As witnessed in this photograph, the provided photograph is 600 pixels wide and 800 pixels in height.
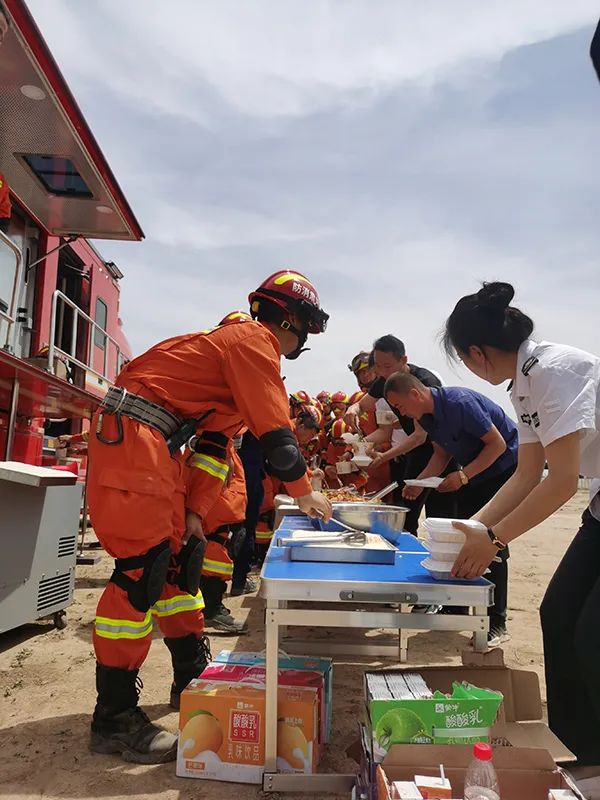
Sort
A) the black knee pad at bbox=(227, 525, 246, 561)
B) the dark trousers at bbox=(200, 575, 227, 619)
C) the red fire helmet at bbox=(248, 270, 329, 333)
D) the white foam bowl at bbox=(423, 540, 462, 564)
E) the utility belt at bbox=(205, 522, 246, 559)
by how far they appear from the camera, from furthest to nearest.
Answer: the black knee pad at bbox=(227, 525, 246, 561)
the utility belt at bbox=(205, 522, 246, 559)
the dark trousers at bbox=(200, 575, 227, 619)
the red fire helmet at bbox=(248, 270, 329, 333)
the white foam bowl at bbox=(423, 540, 462, 564)

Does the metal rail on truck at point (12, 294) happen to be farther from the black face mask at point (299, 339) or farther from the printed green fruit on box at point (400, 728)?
the printed green fruit on box at point (400, 728)

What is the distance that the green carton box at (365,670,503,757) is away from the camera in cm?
176

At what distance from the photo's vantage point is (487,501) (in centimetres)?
428

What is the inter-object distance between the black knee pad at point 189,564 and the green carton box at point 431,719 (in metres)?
1.09

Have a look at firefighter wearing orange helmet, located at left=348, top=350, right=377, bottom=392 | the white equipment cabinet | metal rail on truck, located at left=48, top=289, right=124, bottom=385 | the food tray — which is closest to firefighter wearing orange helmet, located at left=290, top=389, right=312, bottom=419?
firefighter wearing orange helmet, located at left=348, top=350, right=377, bottom=392

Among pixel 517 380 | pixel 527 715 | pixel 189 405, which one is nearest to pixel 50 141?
pixel 189 405

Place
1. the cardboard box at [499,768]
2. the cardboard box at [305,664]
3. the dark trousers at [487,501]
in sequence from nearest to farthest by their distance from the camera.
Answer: the cardboard box at [499,768] < the cardboard box at [305,664] < the dark trousers at [487,501]

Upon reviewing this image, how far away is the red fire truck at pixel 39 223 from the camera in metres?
3.80

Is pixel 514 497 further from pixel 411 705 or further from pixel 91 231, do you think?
pixel 91 231

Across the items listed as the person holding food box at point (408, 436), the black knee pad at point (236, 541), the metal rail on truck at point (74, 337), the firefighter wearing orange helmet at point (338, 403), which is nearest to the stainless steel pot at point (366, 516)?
the person holding food box at point (408, 436)

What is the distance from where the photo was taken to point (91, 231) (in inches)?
238

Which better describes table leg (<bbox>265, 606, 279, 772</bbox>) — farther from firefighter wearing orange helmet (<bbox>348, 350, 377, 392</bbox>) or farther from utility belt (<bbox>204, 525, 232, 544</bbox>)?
firefighter wearing orange helmet (<bbox>348, 350, 377, 392</bbox>)

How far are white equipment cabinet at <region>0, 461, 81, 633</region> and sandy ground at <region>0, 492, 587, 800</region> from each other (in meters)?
0.26

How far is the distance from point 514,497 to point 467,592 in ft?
2.11
